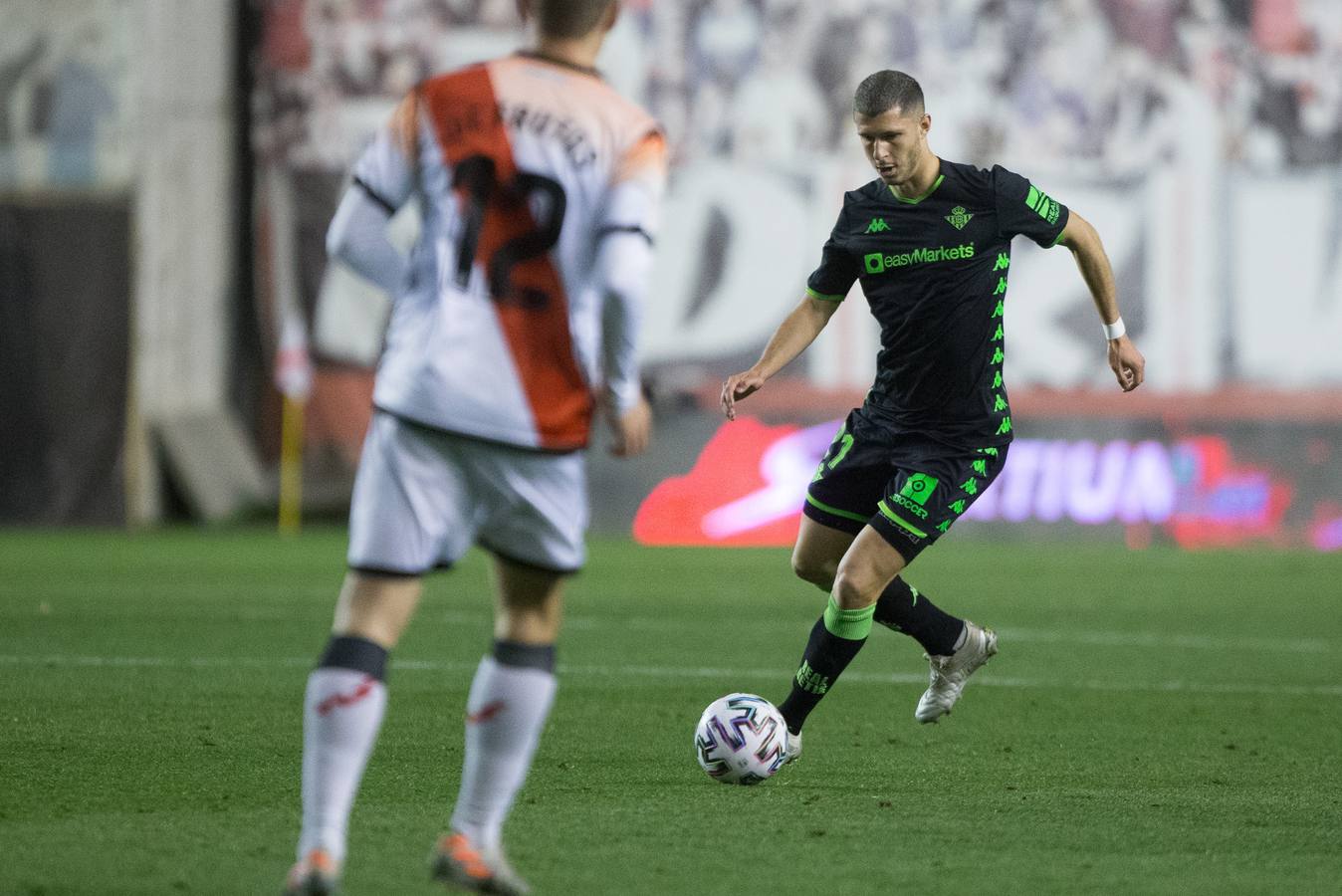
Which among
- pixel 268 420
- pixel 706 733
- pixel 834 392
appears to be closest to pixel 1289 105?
pixel 834 392

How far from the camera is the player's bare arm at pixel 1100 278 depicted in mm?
6352

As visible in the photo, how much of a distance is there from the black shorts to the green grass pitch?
0.72m

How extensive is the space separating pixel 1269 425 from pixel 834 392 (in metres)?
4.54

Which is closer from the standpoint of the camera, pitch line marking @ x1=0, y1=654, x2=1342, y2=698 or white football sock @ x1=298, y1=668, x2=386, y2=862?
white football sock @ x1=298, y1=668, x2=386, y2=862

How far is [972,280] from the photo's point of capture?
6.36m

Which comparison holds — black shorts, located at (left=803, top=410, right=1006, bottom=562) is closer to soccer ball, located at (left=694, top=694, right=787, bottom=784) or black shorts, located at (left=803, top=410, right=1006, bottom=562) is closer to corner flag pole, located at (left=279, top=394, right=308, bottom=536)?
soccer ball, located at (left=694, top=694, right=787, bottom=784)

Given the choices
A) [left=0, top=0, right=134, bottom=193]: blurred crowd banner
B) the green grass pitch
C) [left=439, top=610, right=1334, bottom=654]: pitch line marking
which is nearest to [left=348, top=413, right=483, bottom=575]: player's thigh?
the green grass pitch

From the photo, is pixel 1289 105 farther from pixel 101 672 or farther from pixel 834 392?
pixel 101 672

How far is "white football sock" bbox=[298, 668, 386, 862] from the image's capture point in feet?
12.2

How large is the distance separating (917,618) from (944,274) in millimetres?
1150

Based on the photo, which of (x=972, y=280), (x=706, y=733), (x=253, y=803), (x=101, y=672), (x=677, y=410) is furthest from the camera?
(x=677, y=410)

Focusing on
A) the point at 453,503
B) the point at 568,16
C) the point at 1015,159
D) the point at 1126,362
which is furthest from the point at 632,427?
the point at 1015,159

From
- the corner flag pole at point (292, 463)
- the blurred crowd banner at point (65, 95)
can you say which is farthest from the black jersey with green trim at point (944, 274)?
the blurred crowd banner at point (65, 95)

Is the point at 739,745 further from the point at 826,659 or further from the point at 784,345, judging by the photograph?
the point at 784,345
